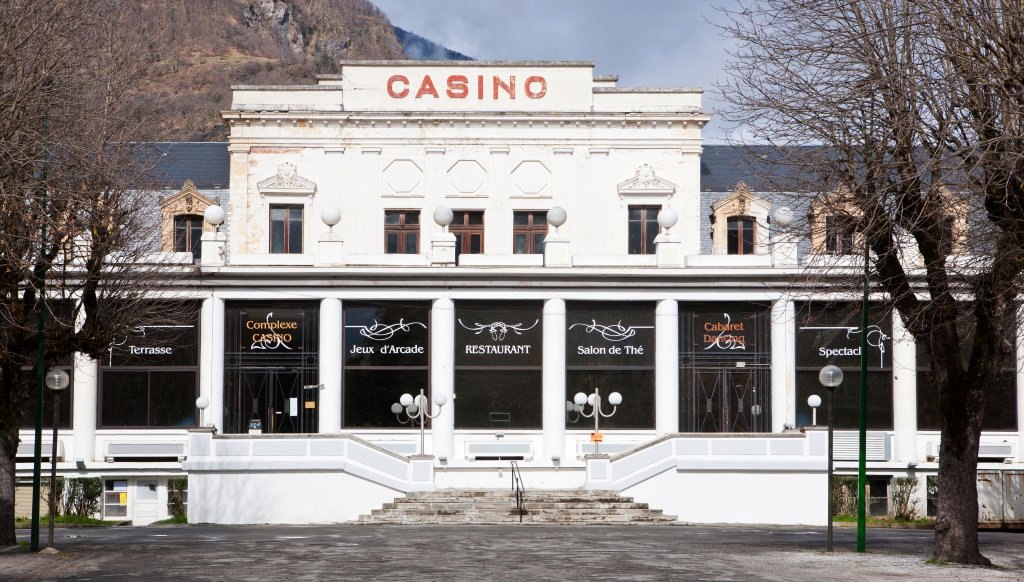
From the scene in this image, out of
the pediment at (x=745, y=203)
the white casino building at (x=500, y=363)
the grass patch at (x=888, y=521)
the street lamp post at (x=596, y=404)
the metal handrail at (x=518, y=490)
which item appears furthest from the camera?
the pediment at (x=745, y=203)

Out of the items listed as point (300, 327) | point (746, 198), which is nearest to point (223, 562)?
point (300, 327)

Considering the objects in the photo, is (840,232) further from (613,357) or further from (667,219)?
(613,357)

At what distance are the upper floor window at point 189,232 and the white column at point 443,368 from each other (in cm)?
911

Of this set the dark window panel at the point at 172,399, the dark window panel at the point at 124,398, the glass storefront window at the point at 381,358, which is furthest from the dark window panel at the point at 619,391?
the dark window panel at the point at 124,398

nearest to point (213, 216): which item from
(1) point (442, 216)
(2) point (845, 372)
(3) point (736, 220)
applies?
(1) point (442, 216)

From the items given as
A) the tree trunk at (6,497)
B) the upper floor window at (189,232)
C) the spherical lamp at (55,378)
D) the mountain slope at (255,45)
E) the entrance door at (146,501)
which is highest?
the mountain slope at (255,45)

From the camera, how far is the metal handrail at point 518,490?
3625 cm

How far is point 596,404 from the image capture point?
4031 centimetres

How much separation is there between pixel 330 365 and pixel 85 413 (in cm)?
750

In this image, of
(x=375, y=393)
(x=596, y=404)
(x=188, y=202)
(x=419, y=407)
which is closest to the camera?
(x=596, y=404)

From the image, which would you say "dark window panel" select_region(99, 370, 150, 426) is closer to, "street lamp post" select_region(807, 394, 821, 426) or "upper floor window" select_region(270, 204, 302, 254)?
"upper floor window" select_region(270, 204, 302, 254)

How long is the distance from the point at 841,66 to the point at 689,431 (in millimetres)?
22510

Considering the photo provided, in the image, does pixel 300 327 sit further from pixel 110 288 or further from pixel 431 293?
pixel 110 288

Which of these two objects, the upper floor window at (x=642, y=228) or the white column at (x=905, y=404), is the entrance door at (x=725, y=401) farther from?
the upper floor window at (x=642, y=228)
